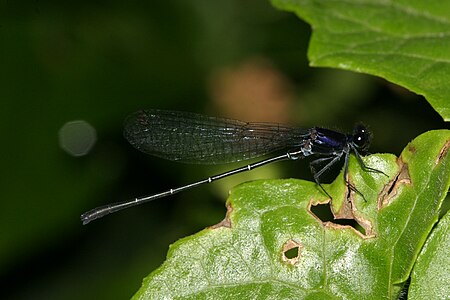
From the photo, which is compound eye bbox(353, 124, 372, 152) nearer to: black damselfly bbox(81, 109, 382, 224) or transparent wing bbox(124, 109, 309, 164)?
black damselfly bbox(81, 109, 382, 224)

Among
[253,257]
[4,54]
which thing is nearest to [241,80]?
[4,54]

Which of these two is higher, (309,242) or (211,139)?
(309,242)

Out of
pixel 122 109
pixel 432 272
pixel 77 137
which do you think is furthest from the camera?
pixel 122 109

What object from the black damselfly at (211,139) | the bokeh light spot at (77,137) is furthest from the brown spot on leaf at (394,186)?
the bokeh light spot at (77,137)

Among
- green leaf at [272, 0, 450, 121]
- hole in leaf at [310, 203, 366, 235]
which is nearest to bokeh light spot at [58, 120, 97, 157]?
green leaf at [272, 0, 450, 121]

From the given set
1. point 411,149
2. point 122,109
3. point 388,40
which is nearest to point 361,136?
point 388,40

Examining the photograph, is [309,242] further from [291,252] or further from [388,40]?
[388,40]

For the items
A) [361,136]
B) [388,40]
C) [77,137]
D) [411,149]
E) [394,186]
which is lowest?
[77,137]

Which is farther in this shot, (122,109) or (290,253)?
(122,109)
